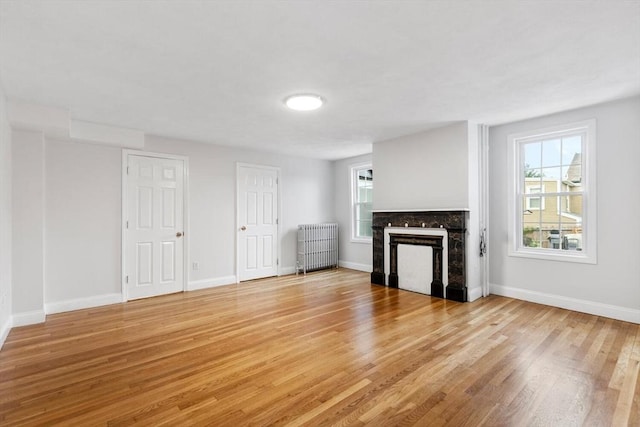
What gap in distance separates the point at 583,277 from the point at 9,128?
682cm

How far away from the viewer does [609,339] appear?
115 inches

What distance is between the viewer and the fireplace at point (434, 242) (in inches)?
166

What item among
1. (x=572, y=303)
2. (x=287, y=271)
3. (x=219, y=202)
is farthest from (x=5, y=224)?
(x=572, y=303)

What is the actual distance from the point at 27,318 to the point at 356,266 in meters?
5.16

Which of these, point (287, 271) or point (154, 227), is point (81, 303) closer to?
point (154, 227)

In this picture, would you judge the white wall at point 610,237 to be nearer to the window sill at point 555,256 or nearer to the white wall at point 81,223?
the window sill at point 555,256

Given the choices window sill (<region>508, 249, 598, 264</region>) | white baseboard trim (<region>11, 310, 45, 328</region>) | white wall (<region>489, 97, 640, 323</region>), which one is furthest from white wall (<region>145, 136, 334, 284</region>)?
white wall (<region>489, 97, 640, 323</region>)

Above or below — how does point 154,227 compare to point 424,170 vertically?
below

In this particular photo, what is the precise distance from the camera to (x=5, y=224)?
3.16 meters

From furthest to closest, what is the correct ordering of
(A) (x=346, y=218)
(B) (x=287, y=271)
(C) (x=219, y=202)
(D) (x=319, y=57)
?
(A) (x=346, y=218)
(B) (x=287, y=271)
(C) (x=219, y=202)
(D) (x=319, y=57)

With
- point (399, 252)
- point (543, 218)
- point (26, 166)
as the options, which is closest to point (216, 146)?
point (26, 166)

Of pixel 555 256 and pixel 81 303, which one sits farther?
pixel 81 303

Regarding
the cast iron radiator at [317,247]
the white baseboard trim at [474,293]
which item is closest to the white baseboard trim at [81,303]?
the cast iron radiator at [317,247]

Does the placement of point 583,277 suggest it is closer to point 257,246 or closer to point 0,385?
point 257,246
